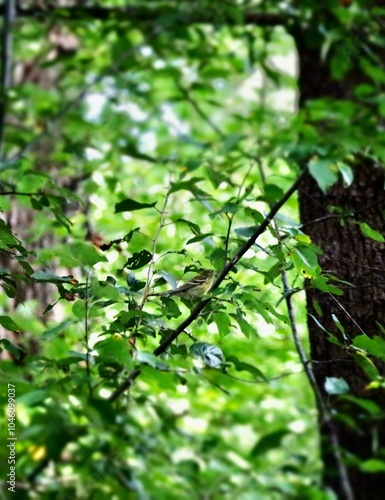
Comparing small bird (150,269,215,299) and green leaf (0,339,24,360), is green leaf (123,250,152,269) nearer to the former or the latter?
small bird (150,269,215,299)

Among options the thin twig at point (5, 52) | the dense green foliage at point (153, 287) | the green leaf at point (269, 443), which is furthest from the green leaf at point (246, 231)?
the thin twig at point (5, 52)

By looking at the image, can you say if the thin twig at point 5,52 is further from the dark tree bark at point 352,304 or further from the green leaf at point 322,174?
the green leaf at point 322,174

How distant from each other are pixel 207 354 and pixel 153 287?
19cm

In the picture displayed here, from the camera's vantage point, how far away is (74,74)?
363 cm

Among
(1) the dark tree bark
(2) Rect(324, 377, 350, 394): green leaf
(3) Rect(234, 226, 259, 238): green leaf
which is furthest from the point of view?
(1) the dark tree bark

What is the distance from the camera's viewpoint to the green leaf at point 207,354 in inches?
42.6

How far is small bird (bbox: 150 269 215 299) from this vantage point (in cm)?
121

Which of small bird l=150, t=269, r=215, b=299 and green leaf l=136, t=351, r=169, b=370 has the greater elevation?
small bird l=150, t=269, r=215, b=299

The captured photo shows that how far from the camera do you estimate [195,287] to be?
1231 mm

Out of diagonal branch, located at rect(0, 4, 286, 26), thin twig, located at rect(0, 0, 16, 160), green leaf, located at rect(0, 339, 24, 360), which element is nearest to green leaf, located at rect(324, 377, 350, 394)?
green leaf, located at rect(0, 339, 24, 360)

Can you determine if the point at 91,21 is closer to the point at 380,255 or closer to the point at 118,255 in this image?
the point at 118,255

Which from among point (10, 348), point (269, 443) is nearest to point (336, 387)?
point (269, 443)

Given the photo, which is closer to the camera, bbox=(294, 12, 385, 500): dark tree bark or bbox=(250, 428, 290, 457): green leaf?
bbox=(250, 428, 290, 457): green leaf

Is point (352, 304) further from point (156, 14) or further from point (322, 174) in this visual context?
point (156, 14)
